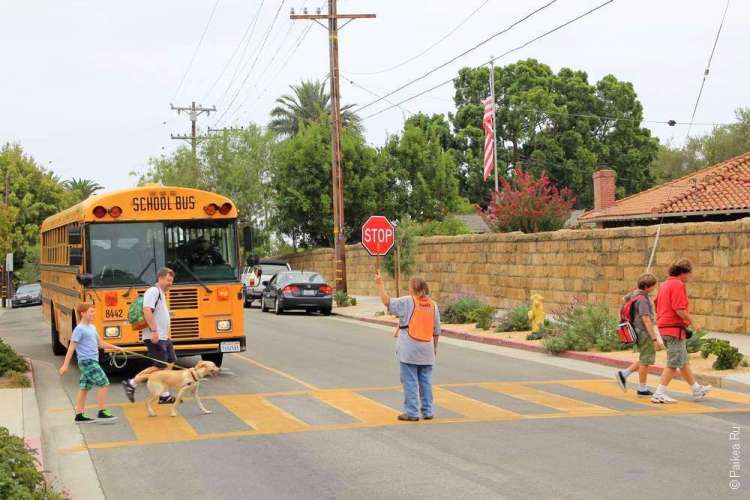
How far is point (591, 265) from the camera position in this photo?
24.2m

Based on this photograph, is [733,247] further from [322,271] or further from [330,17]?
[322,271]

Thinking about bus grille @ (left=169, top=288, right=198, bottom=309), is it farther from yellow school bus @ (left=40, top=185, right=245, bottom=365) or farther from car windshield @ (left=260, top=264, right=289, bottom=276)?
car windshield @ (left=260, top=264, right=289, bottom=276)

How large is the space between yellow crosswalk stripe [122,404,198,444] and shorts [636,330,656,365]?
5.83 metres

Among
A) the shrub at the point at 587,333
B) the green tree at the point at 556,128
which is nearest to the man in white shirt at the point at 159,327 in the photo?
the shrub at the point at 587,333

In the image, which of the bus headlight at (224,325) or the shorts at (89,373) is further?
the bus headlight at (224,325)

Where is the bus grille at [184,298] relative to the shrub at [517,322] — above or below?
above

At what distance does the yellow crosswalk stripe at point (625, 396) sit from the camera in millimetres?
11445

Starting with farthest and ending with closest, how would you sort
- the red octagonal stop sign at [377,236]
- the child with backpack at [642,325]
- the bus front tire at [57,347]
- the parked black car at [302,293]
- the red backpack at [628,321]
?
the parked black car at [302,293] < the red octagonal stop sign at [377,236] < the bus front tire at [57,347] < the red backpack at [628,321] < the child with backpack at [642,325]

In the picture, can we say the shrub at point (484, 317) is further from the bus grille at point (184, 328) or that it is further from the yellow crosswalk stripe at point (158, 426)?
the yellow crosswalk stripe at point (158, 426)

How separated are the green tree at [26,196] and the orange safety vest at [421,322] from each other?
60385 mm

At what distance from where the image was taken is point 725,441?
30.6 feet

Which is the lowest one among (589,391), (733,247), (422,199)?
(589,391)

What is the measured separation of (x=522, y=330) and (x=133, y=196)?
422 inches

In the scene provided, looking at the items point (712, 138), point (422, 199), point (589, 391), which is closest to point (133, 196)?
point (589, 391)
